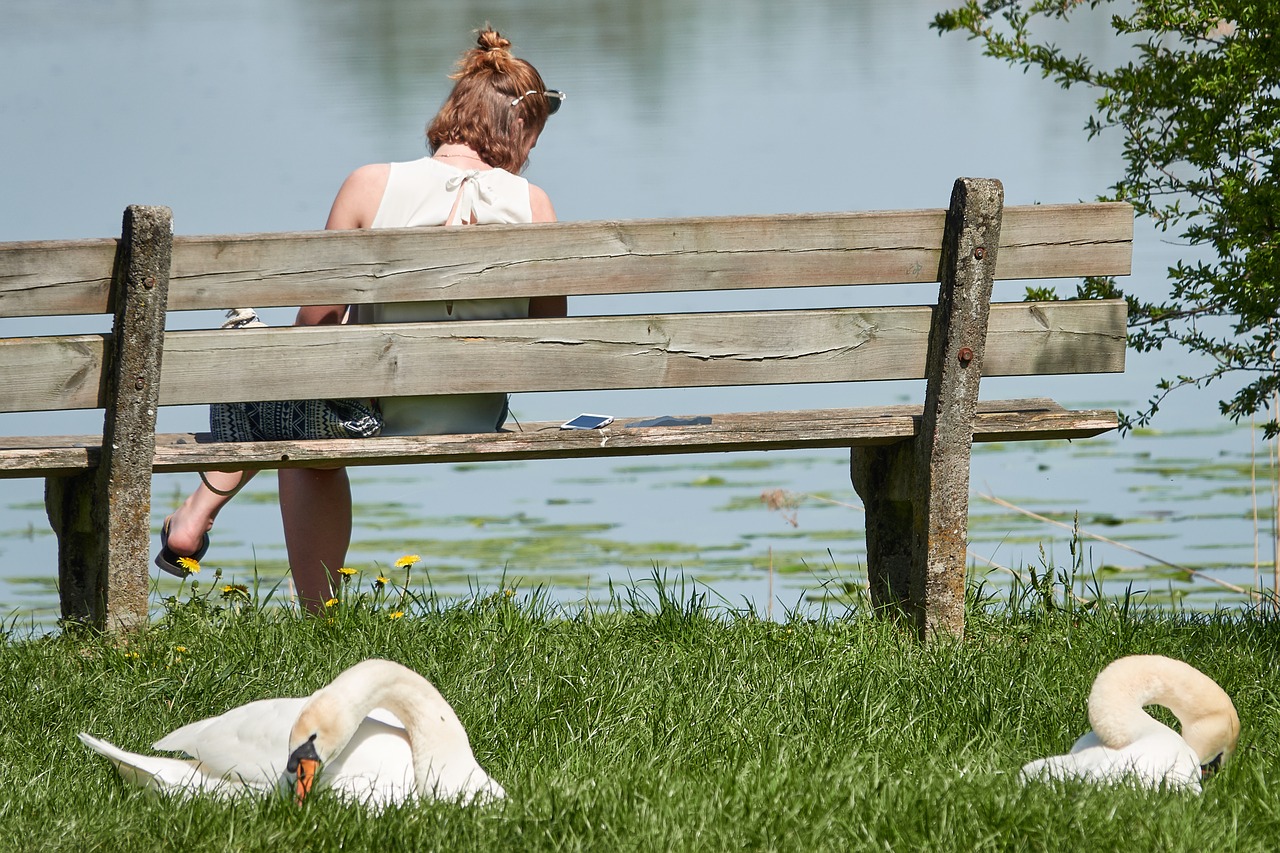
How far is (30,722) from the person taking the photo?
328 centimetres

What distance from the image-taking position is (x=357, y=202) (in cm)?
412

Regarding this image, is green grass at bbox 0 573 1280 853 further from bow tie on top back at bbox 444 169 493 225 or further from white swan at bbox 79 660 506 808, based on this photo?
bow tie on top back at bbox 444 169 493 225

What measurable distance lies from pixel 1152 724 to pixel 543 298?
211 cm

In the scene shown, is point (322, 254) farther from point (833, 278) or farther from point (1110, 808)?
point (1110, 808)

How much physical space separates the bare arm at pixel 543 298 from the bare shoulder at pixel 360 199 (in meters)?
0.45

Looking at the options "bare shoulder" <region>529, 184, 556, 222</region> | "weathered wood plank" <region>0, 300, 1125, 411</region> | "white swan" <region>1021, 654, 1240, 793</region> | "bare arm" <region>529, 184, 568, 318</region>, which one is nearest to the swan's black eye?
"weathered wood plank" <region>0, 300, 1125, 411</region>

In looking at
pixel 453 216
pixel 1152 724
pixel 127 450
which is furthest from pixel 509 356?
pixel 1152 724

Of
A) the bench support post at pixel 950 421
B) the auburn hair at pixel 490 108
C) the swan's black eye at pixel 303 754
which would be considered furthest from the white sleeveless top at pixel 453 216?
the swan's black eye at pixel 303 754

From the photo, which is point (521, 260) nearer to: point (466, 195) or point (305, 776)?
point (466, 195)

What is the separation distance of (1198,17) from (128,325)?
12.4ft

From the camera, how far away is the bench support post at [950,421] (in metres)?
3.75

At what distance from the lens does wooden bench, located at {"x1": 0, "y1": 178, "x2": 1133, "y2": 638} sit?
3.56 meters

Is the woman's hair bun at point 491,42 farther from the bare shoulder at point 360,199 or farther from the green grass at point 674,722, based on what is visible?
the green grass at point 674,722

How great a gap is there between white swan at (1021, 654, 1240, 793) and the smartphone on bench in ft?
5.16
